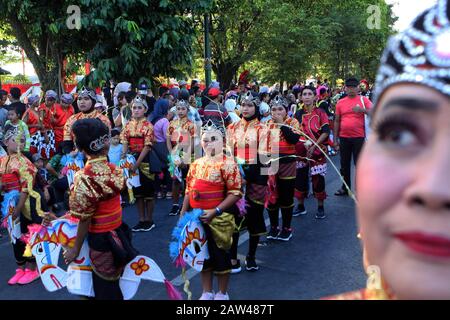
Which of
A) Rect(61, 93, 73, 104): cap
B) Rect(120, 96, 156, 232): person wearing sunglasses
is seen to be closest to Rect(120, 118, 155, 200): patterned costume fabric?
Rect(120, 96, 156, 232): person wearing sunglasses

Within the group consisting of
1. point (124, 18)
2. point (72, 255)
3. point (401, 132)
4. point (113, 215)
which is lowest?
point (72, 255)

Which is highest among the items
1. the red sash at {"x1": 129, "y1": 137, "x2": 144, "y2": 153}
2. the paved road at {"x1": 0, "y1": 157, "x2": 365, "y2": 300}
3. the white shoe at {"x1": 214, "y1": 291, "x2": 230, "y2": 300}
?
the red sash at {"x1": 129, "y1": 137, "x2": 144, "y2": 153}

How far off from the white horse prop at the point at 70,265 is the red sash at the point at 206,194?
65cm

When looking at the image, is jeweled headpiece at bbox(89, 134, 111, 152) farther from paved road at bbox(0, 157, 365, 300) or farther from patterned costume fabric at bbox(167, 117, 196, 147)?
patterned costume fabric at bbox(167, 117, 196, 147)

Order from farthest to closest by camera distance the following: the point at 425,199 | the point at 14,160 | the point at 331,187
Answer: the point at 331,187 < the point at 14,160 < the point at 425,199

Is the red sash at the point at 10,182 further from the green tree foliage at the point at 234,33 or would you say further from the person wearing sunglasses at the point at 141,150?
the green tree foliage at the point at 234,33

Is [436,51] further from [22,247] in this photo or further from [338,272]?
[22,247]

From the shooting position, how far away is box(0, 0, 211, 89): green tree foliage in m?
9.11

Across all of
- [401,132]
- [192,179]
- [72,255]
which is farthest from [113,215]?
[401,132]

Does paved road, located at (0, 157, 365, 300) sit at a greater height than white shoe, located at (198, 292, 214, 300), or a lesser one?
lesser

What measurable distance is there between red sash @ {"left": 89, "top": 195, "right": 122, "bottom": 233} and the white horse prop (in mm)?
159

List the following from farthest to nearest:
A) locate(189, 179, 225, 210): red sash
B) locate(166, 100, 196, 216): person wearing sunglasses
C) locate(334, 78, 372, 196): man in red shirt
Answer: locate(334, 78, 372, 196): man in red shirt
locate(166, 100, 196, 216): person wearing sunglasses
locate(189, 179, 225, 210): red sash
